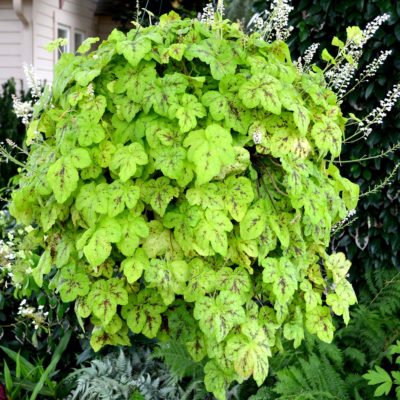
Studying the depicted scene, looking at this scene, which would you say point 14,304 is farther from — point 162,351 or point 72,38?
point 72,38

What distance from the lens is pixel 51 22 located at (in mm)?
8031

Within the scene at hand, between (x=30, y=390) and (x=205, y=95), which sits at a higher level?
(x=205, y=95)

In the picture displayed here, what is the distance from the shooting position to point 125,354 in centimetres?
288

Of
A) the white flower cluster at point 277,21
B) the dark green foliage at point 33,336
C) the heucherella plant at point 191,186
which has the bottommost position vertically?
the dark green foliage at point 33,336

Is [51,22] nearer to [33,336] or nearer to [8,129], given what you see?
[8,129]

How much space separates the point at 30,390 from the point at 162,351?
2.72ft

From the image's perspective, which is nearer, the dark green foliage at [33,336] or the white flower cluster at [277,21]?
the white flower cluster at [277,21]

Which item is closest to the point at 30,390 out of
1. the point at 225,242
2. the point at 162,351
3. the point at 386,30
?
the point at 162,351

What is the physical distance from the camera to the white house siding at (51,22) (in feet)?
24.7

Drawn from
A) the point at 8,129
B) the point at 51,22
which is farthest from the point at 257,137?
the point at 51,22

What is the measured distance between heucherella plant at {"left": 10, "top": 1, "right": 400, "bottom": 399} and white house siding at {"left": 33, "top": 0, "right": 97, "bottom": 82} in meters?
5.05

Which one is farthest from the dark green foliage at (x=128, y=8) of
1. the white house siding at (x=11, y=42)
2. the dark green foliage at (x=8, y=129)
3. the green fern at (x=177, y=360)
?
the green fern at (x=177, y=360)

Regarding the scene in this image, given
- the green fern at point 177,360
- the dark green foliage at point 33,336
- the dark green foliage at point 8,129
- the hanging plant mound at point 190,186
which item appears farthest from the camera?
the dark green foliage at point 8,129

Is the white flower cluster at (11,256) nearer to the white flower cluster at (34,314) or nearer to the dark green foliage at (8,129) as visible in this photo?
the white flower cluster at (34,314)
